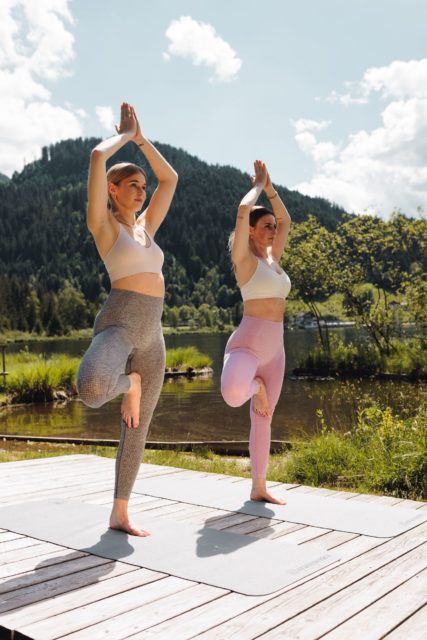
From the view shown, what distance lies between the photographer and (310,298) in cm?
2712

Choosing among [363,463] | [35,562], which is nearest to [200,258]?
[363,463]

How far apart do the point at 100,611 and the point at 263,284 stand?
244 cm

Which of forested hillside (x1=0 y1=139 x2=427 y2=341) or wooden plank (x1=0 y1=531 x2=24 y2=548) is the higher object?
forested hillside (x1=0 y1=139 x2=427 y2=341)

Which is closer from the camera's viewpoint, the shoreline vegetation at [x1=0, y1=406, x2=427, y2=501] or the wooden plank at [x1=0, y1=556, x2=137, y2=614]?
the wooden plank at [x1=0, y1=556, x2=137, y2=614]

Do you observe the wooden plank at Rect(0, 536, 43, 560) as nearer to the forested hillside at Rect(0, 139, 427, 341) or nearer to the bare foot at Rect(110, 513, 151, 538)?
the bare foot at Rect(110, 513, 151, 538)

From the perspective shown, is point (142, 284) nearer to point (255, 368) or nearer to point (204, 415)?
point (255, 368)

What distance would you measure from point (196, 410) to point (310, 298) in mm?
11954

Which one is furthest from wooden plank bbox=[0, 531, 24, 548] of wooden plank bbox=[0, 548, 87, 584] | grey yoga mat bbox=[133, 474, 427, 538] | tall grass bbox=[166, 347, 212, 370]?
tall grass bbox=[166, 347, 212, 370]

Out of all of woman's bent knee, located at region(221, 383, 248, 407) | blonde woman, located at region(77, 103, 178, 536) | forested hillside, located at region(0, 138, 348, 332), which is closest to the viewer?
blonde woman, located at region(77, 103, 178, 536)

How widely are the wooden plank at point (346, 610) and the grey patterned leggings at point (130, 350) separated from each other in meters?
1.30

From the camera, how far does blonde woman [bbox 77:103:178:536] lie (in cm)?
335

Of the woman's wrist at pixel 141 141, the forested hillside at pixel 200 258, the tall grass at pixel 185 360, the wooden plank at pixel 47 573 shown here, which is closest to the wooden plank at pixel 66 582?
the wooden plank at pixel 47 573

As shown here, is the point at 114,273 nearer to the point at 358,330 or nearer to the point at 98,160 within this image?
the point at 98,160

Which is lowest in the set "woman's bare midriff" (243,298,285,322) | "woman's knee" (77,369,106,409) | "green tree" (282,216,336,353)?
"woman's knee" (77,369,106,409)
